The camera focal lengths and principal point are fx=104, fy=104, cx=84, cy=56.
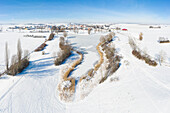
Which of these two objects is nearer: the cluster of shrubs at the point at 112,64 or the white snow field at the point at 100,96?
the white snow field at the point at 100,96

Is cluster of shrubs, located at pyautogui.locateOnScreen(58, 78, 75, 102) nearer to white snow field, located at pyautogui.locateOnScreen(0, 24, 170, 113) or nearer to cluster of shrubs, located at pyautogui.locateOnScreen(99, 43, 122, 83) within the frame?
white snow field, located at pyautogui.locateOnScreen(0, 24, 170, 113)

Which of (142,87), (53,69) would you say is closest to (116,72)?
(142,87)

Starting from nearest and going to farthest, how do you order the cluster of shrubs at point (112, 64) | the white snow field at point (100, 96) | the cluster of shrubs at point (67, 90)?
1. the white snow field at point (100, 96)
2. the cluster of shrubs at point (67, 90)
3. the cluster of shrubs at point (112, 64)

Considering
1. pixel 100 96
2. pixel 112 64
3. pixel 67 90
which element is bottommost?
pixel 67 90

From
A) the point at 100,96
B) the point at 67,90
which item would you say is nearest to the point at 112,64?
the point at 100,96

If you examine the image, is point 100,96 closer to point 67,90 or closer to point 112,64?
point 67,90

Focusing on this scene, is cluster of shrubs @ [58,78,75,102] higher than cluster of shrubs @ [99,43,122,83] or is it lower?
lower

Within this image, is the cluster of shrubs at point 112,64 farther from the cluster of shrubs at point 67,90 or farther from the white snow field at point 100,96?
the cluster of shrubs at point 67,90

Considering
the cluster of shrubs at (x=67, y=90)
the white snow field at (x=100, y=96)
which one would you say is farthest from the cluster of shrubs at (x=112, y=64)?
the cluster of shrubs at (x=67, y=90)

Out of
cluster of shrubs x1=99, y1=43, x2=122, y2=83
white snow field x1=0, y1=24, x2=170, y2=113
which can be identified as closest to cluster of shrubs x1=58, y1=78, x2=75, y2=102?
white snow field x1=0, y1=24, x2=170, y2=113

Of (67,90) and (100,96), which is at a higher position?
(100,96)

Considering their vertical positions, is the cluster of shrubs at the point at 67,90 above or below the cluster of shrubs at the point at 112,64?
below
